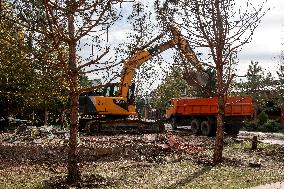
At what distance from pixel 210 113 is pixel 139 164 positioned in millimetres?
13276

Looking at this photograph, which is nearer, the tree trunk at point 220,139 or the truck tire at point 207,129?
the tree trunk at point 220,139

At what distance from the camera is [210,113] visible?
2500 cm

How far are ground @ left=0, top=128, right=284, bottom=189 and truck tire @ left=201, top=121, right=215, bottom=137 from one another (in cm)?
681

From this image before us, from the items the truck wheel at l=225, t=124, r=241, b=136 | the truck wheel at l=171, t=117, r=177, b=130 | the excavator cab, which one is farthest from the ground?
the truck wheel at l=171, t=117, r=177, b=130

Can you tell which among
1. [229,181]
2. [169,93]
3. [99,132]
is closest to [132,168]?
[229,181]

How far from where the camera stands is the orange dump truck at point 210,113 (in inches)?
973

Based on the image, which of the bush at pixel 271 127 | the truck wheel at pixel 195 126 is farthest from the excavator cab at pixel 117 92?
the bush at pixel 271 127

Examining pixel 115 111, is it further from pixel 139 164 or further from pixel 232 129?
pixel 139 164

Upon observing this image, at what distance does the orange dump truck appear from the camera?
24719 millimetres

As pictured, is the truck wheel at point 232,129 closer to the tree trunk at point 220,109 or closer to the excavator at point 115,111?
the excavator at point 115,111

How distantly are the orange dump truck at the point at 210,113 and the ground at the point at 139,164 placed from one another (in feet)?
22.4

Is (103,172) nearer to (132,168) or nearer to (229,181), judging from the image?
(132,168)

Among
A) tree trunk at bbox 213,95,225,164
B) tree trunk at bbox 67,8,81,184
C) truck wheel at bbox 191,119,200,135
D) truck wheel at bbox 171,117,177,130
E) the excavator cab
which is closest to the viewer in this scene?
tree trunk at bbox 67,8,81,184

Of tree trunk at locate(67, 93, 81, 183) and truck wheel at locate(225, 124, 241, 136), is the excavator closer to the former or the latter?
truck wheel at locate(225, 124, 241, 136)
